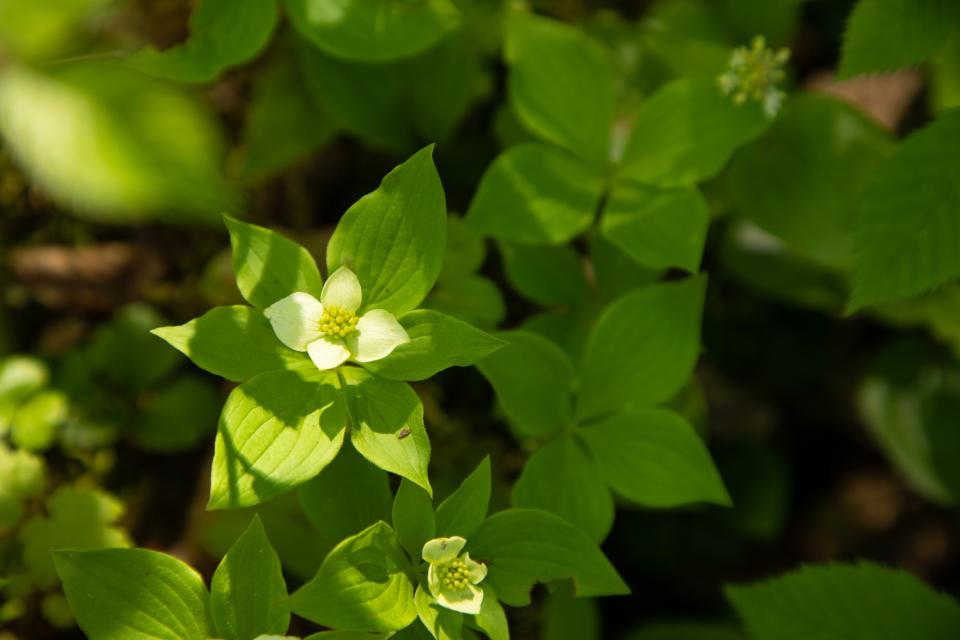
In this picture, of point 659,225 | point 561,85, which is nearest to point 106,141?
point 659,225

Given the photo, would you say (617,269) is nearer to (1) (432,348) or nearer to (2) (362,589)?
(1) (432,348)

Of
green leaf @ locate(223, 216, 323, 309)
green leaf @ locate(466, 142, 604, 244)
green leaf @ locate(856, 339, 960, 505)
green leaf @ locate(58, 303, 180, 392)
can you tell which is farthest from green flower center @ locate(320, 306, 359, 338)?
green leaf @ locate(856, 339, 960, 505)

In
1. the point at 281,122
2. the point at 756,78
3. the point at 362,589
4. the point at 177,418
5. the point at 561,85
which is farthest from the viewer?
the point at 281,122

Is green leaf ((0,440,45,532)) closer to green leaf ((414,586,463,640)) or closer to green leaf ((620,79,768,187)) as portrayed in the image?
green leaf ((414,586,463,640))

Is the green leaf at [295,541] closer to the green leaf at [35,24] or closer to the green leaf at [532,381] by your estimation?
the green leaf at [532,381]

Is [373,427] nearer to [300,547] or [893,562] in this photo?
[300,547]

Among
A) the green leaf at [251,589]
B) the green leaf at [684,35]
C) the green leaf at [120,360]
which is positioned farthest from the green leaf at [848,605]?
the green leaf at [120,360]
